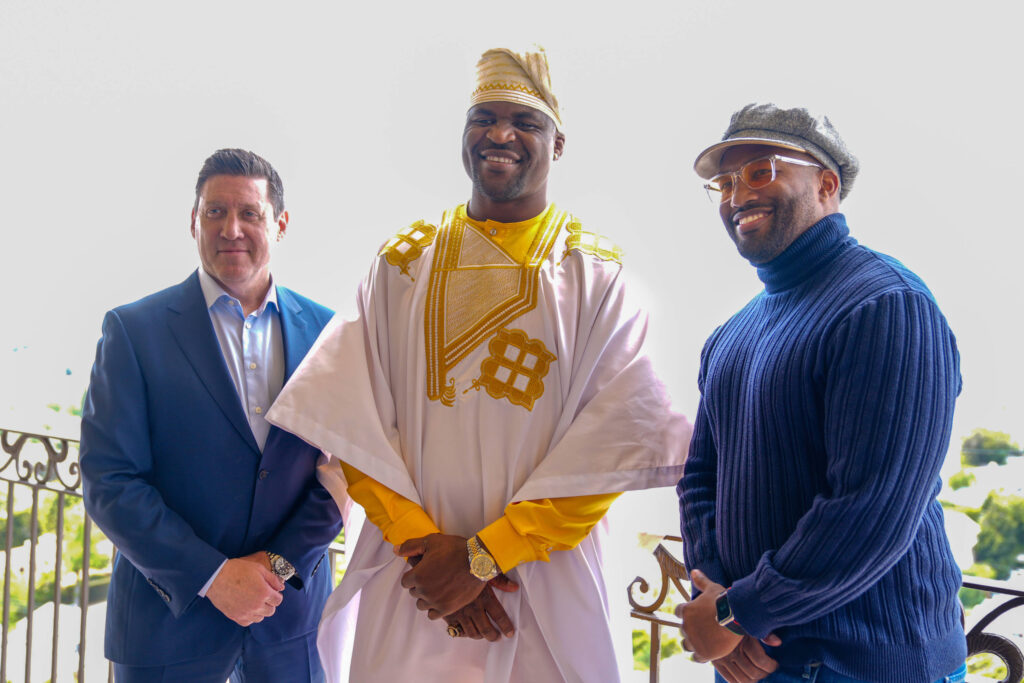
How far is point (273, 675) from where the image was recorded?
5.89ft

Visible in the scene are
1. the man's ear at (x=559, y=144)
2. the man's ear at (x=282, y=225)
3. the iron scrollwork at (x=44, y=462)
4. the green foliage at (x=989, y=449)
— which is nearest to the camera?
the man's ear at (x=559, y=144)

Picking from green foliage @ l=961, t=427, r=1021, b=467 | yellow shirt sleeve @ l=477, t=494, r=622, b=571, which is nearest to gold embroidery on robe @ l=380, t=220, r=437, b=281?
yellow shirt sleeve @ l=477, t=494, r=622, b=571

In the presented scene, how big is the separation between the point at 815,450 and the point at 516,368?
661mm

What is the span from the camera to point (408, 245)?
185 centimetres

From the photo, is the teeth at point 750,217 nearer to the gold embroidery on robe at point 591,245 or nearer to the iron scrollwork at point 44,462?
the gold embroidery on robe at point 591,245

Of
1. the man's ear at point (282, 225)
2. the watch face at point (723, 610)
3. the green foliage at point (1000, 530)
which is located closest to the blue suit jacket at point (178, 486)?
the man's ear at point (282, 225)

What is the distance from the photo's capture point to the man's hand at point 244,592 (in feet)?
5.52

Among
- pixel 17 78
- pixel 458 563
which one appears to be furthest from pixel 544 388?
pixel 17 78

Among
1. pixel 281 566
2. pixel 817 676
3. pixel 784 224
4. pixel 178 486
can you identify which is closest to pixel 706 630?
pixel 817 676

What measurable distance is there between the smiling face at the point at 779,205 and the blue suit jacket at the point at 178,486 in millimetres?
1147

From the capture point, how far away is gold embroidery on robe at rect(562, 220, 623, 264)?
1.79 m

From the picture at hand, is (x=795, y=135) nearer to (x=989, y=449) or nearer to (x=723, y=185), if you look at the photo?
(x=723, y=185)

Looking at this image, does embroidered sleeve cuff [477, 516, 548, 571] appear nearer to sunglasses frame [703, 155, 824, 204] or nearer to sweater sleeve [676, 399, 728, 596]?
sweater sleeve [676, 399, 728, 596]

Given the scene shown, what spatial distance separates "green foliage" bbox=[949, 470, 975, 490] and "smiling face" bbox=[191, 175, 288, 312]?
13.3m
